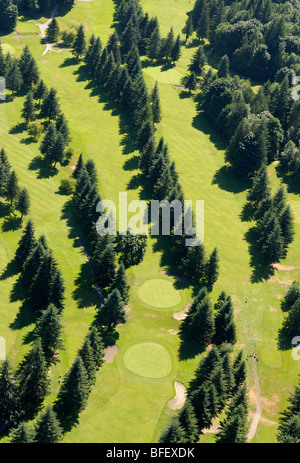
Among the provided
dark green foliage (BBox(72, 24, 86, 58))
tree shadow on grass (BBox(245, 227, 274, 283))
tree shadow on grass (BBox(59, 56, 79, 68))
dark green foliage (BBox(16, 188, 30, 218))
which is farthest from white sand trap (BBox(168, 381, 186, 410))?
dark green foliage (BBox(72, 24, 86, 58))

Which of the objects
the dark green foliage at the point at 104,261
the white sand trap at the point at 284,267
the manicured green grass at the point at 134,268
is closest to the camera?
the manicured green grass at the point at 134,268

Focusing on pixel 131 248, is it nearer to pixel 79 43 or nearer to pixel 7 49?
pixel 79 43

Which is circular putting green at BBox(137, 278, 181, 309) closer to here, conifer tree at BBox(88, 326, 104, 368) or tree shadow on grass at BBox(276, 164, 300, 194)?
conifer tree at BBox(88, 326, 104, 368)

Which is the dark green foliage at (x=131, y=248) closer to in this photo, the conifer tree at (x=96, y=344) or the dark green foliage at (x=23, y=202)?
the dark green foliage at (x=23, y=202)

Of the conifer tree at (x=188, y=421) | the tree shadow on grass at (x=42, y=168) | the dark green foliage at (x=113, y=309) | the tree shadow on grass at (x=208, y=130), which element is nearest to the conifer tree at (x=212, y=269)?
the dark green foliage at (x=113, y=309)

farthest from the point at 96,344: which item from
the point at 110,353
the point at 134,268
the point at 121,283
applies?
the point at 134,268
